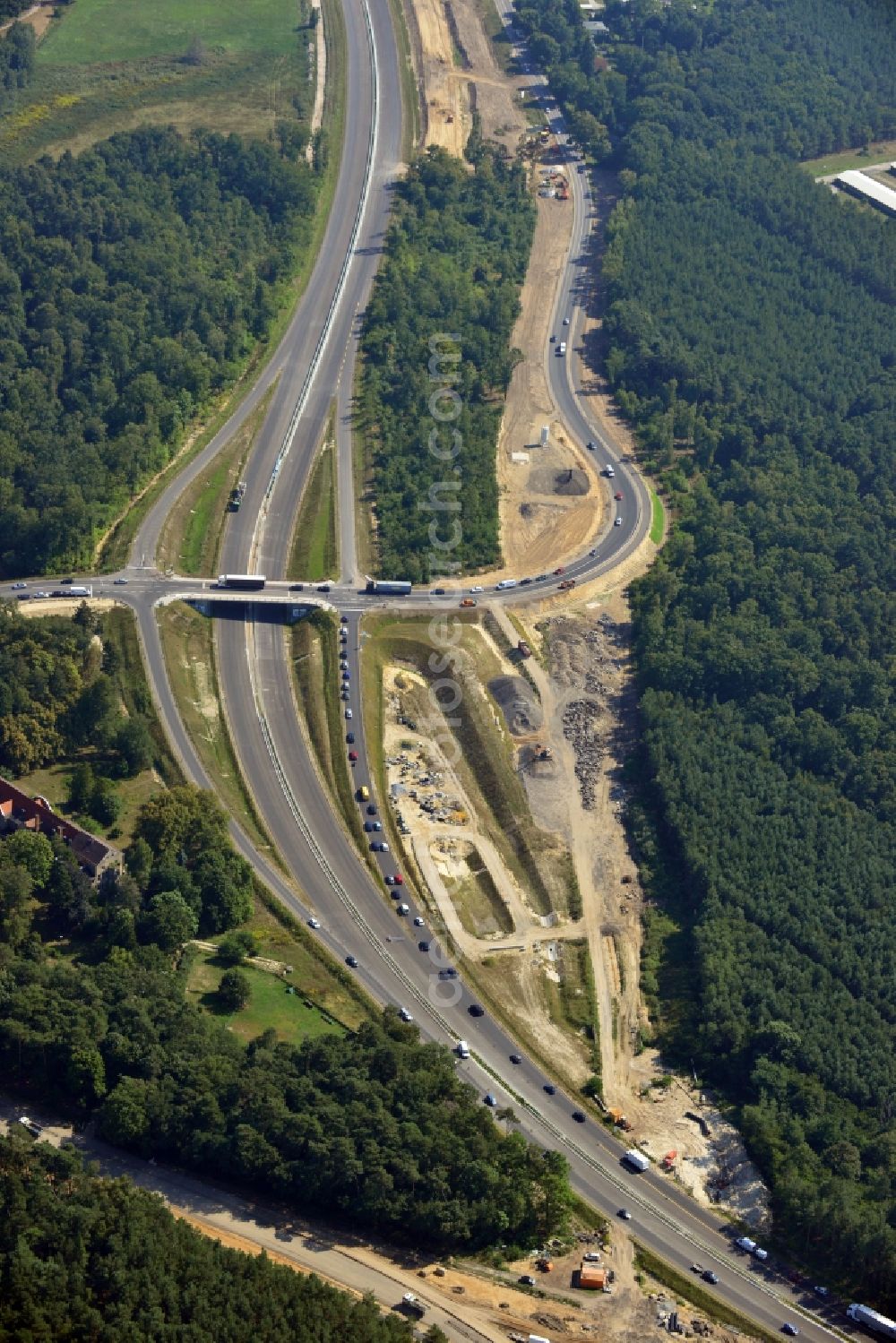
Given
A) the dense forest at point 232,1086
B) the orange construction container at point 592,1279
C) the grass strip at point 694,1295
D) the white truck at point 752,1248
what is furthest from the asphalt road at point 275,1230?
the white truck at point 752,1248

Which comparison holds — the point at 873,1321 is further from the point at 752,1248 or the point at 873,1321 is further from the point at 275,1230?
the point at 275,1230

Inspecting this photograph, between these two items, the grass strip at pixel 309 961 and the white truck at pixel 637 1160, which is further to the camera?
the grass strip at pixel 309 961

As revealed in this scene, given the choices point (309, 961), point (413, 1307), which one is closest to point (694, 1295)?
point (413, 1307)

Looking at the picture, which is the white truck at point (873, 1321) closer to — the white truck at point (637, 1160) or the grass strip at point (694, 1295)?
the grass strip at point (694, 1295)

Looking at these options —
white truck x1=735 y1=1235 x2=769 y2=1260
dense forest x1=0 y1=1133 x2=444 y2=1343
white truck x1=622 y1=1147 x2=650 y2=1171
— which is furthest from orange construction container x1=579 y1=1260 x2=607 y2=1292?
white truck x1=622 y1=1147 x2=650 y2=1171

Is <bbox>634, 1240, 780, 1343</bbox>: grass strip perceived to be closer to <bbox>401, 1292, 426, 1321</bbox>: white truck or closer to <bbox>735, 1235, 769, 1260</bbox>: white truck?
<bbox>735, 1235, 769, 1260</bbox>: white truck

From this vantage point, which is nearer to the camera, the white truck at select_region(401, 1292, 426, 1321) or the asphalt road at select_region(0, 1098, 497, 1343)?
the white truck at select_region(401, 1292, 426, 1321)
